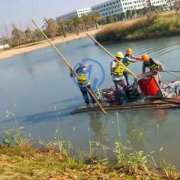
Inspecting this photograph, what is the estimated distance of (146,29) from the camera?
39.1 metres

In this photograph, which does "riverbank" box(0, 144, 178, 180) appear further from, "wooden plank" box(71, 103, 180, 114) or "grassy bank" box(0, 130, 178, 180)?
"wooden plank" box(71, 103, 180, 114)

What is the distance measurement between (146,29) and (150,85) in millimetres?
29038

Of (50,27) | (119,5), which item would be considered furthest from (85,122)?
(119,5)

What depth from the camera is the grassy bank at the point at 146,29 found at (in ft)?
114

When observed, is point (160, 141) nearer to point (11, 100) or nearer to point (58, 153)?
point (58, 153)

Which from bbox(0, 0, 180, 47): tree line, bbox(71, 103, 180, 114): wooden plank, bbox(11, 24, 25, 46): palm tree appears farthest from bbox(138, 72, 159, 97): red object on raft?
bbox(11, 24, 25, 46): palm tree

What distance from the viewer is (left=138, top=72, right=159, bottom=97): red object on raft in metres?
11.1

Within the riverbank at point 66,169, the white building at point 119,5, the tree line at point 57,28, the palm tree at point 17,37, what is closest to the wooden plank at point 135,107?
the riverbank at point 66,169

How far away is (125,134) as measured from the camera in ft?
32.6

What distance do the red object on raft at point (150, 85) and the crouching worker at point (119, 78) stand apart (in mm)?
919

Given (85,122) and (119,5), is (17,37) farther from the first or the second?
(85,122)

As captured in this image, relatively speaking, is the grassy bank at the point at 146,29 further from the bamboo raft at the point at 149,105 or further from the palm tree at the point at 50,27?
the palm tree at the point at 50,27

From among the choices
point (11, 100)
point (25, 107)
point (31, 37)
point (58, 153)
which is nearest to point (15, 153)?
point (58, 153)

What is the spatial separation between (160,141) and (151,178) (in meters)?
2.60
